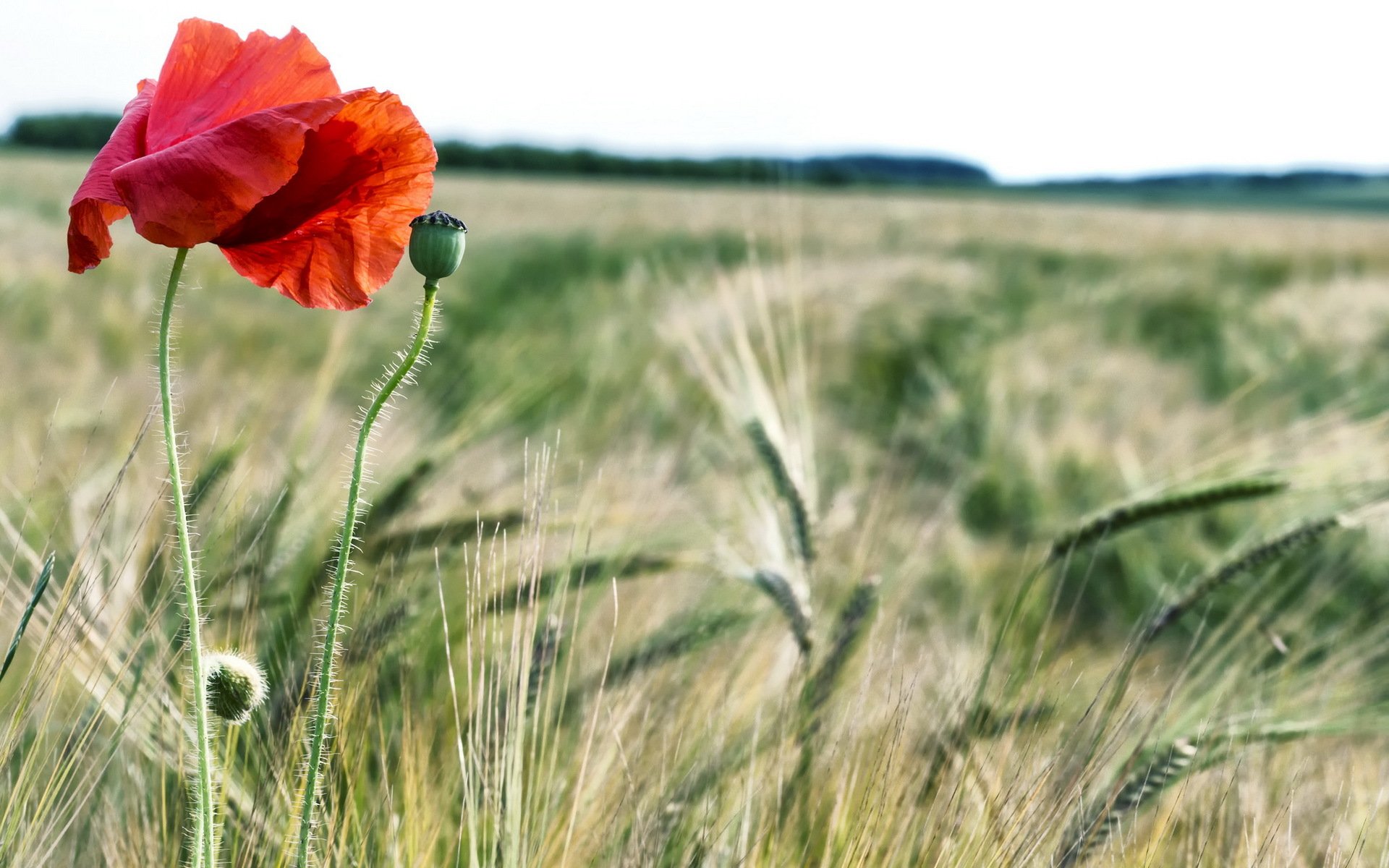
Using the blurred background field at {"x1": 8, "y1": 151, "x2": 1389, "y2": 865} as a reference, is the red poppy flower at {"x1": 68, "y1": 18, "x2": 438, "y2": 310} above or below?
above

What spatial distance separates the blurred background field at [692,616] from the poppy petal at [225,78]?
0.45 ft

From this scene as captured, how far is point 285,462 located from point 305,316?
2541mm

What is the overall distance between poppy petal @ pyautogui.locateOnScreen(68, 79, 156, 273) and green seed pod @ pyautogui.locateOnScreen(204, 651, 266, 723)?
17 centimetres

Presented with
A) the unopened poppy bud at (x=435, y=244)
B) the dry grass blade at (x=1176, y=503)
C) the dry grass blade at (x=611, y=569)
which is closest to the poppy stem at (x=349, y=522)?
the unopened poppy bud at (x=435, y=244)

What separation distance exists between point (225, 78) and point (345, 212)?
7 cm

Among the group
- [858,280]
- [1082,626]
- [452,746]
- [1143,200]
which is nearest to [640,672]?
[452,746]

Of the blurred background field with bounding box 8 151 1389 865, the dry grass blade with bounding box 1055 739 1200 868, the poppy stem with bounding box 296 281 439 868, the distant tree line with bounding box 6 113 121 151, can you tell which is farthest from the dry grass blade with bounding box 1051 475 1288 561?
the distant tree line with bounding box 6 113 121 151

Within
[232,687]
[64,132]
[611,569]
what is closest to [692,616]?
[611,569]

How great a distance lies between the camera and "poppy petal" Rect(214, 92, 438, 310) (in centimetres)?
39

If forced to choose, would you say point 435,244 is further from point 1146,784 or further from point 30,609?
point 1146,784

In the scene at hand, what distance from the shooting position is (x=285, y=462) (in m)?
1.06

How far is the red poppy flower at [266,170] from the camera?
1.22 ft

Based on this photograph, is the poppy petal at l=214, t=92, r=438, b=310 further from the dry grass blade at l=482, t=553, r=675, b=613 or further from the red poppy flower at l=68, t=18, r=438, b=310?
the dry grass blade at l=482, t=553, r=675, b=613

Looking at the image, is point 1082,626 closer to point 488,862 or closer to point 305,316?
point 488,862
